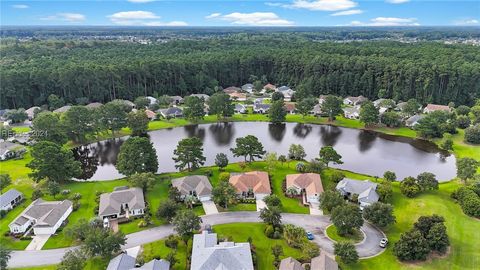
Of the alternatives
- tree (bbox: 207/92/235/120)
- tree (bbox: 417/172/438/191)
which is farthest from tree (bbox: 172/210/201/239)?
tree (bbox: 207/92/235/120)

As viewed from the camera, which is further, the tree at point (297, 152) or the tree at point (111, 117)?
the tree at point (111, 117)

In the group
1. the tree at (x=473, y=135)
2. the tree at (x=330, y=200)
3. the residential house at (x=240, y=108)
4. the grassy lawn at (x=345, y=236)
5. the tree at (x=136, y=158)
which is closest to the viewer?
the grassy lawn at (x=345, y=236)

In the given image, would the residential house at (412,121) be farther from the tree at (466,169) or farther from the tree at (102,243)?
the tree at (102,243)

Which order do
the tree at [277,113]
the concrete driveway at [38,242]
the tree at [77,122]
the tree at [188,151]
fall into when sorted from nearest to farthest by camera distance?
the concrete driveway at [38,242] < the tree at [188,151] < the tree at [77,122] < the tree at [277,113]

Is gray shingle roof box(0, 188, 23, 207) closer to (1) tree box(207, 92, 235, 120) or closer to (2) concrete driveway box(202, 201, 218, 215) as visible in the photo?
(2) concrete driveway box(202, 201, 218, 215)

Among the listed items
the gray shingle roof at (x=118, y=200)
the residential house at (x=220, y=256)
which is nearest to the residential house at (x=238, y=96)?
the gray shingle roof at (x=118, y=200)

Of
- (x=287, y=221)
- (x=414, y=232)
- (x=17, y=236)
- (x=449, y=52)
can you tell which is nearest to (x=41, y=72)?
(x=17, y=236)

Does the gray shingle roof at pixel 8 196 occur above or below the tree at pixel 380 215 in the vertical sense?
below
